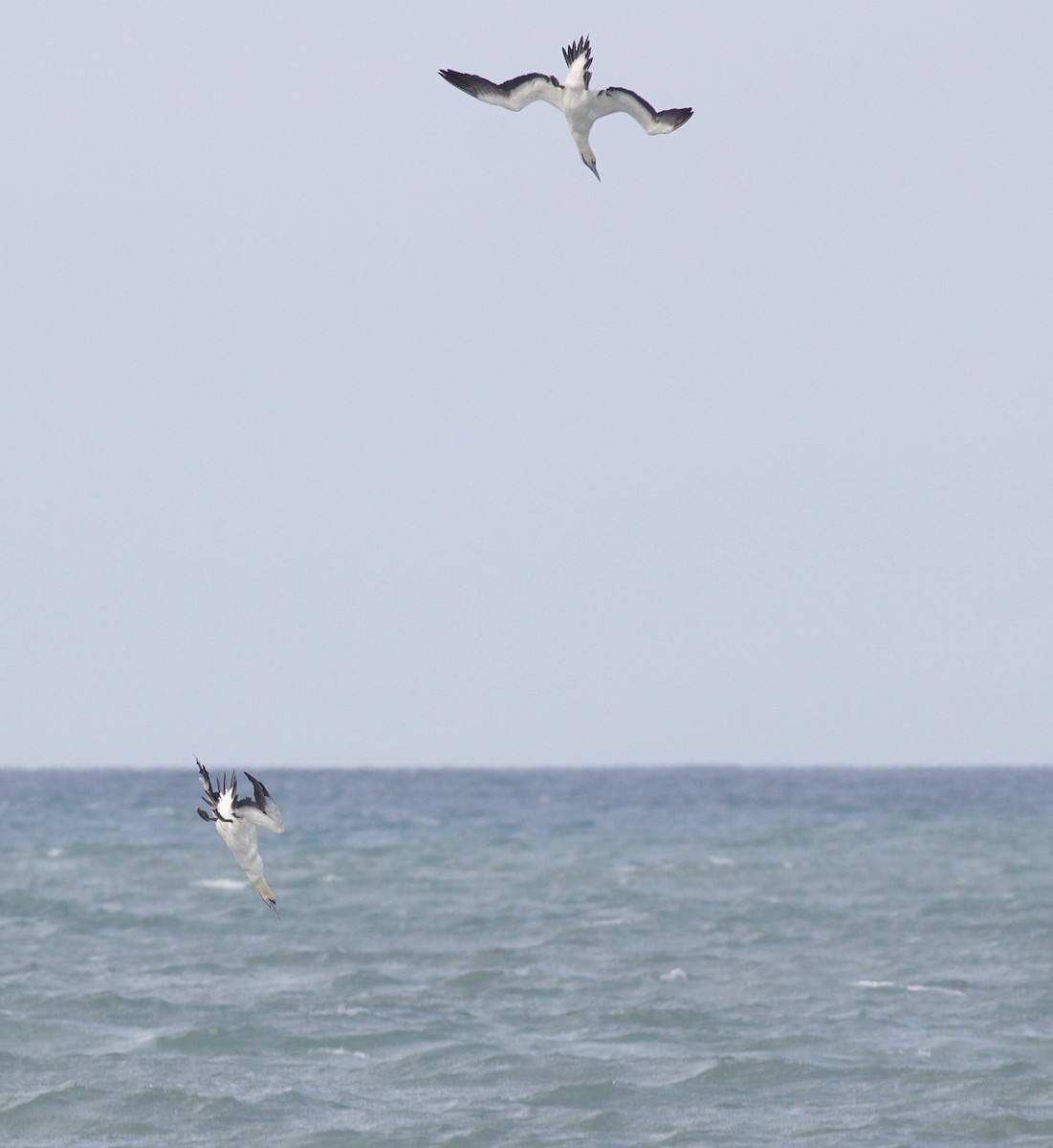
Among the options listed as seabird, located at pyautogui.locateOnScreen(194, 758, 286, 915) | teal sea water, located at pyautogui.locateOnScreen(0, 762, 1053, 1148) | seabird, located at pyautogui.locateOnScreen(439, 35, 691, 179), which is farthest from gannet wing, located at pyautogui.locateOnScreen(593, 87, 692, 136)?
teal sea water, located at pyautogui.locateOnScreen(0, 762, 1053, 1148)

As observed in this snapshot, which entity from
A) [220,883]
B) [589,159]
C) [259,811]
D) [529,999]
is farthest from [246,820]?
[220,883]

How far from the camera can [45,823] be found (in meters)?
59.3

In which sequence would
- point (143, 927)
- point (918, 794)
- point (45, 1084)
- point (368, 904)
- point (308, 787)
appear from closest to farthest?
point (45, 1084), point (143, 927), point (368, 904), point (918, 794), point (308, 787)

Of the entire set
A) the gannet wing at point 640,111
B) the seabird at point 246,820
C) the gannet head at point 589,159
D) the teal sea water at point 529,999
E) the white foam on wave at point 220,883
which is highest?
the gannet wing at point 640,111

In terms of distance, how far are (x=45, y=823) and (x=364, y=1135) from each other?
148 feet

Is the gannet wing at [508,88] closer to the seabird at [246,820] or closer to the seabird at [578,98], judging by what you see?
the seabird at [578,98]

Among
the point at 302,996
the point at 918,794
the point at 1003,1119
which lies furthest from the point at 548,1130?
the point at 918,794

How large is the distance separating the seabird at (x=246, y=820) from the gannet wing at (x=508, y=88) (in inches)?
154

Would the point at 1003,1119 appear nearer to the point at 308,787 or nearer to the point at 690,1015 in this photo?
the point at 690,1015

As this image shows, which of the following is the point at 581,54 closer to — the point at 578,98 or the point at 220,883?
the point at 578,98

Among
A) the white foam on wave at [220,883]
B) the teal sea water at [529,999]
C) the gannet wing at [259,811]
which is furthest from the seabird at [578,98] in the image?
the white foam on wave at [220,883]

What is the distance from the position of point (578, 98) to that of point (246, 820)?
435cm

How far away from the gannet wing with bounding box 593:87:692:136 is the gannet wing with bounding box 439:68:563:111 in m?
0.23

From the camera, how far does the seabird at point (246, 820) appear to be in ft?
31.6
